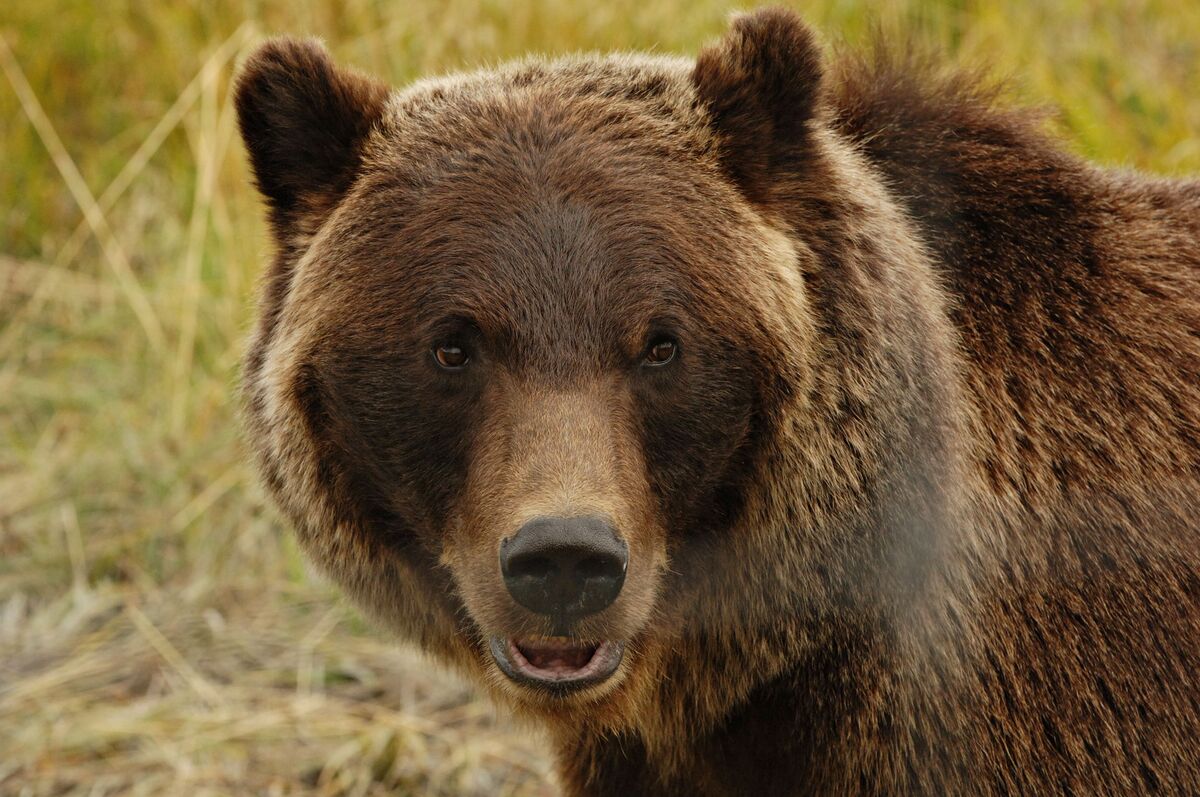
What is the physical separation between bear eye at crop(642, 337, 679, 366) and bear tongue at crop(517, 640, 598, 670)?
0.70 meters

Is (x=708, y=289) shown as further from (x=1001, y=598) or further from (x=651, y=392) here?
(x=1001, y=598)

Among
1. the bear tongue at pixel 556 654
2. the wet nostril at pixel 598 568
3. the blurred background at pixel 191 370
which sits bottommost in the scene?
the blurred background at pixel 191 370

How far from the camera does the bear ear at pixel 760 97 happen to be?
3.57 metres

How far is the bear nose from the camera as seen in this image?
300 cm

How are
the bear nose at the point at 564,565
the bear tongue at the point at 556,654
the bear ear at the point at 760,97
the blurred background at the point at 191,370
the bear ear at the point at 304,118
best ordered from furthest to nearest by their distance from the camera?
the blurred background at the point at 191,370
the bear ear at the point at 304,118
the bear ear at the point at 760,97
the bear tongue at the point at 556,654
the bear nose at the point at 564,565

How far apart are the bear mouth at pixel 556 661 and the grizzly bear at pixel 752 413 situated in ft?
0.04

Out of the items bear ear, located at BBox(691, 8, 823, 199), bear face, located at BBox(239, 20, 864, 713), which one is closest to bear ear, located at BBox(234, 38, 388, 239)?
bear face, located at BBox(239, 20, 864, 713)

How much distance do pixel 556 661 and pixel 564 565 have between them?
50cm

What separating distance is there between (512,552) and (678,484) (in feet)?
1.75

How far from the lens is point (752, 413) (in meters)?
3.45

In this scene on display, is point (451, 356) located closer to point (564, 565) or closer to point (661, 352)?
point (661, 352)

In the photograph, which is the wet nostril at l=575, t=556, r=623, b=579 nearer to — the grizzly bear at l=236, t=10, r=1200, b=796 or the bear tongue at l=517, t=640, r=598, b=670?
the grizzly bear at l=236, t=10, r=1200, b=796

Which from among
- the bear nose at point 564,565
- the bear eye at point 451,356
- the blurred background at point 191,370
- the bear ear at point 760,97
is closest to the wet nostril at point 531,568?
the bear nose at point 564,565

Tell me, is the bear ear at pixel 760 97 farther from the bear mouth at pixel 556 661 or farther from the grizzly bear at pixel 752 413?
the bear mouth at pixel 556 661
